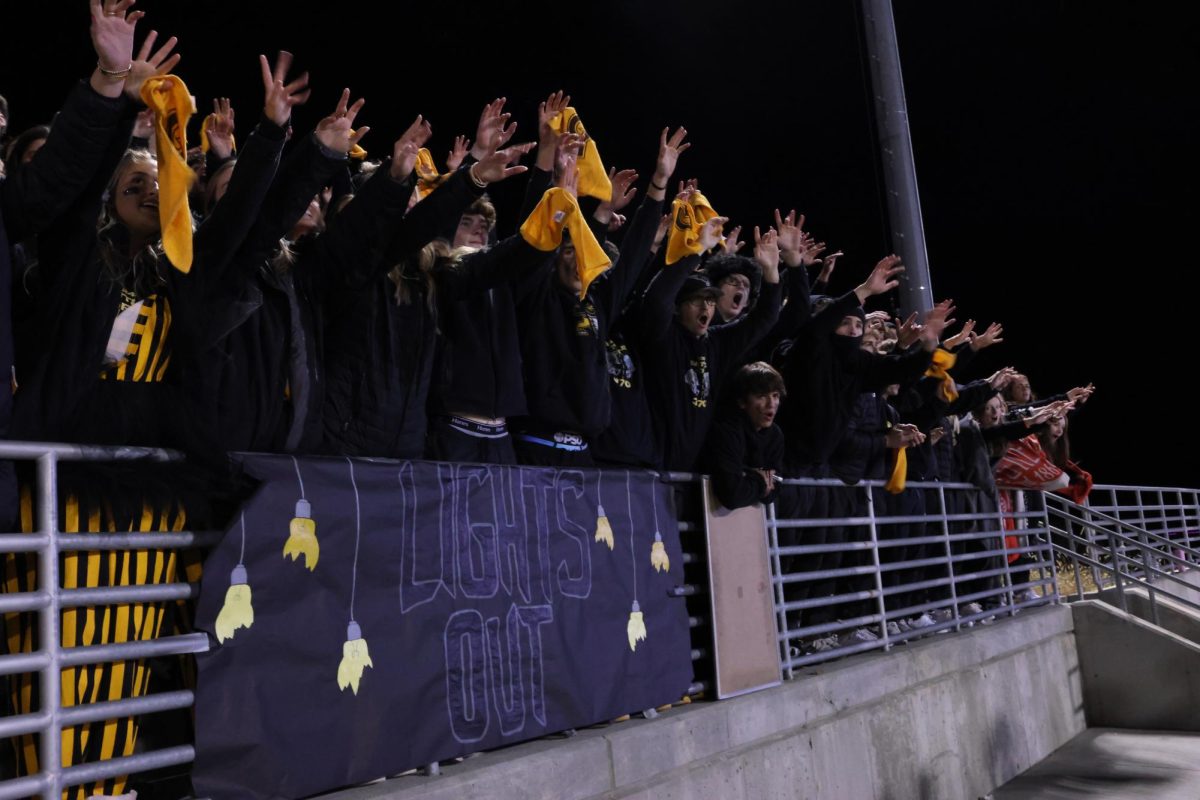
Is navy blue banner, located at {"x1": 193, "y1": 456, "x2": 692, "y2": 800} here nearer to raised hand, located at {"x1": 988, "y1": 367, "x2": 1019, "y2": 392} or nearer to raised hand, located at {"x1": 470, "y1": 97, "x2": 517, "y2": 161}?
raised hand, located at {"x1": 470, "y1": 97, "x2": 517, "y2": 161}

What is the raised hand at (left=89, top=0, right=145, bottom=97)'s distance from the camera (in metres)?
2.85

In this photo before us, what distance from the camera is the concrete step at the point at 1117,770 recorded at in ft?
24.3

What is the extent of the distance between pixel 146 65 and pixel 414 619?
186cm

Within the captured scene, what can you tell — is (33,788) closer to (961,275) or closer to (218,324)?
(218,324)

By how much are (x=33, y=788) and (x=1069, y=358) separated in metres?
28.5

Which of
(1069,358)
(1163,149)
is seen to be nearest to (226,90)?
(1069,358)

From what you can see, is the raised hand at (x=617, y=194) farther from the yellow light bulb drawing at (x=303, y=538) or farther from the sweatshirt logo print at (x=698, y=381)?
the yellow light bulb drawing at (x=303, y=538)

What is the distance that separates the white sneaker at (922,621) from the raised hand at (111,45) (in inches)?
243

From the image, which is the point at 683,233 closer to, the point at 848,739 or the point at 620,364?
the point at 620,364

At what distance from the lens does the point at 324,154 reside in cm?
358

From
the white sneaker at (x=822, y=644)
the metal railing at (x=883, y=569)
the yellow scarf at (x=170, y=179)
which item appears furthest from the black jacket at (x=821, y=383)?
the yellow scarf at (x=170, y=179)

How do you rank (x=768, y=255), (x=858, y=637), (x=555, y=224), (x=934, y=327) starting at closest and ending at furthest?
1. (x=555, y=224)
2. (x=768, y=255)
3. (x=858, y=637)
4. (x=934, y=327)

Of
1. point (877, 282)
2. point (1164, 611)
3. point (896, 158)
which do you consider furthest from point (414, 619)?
point (1164, 611)

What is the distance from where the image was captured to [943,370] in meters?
8.20
